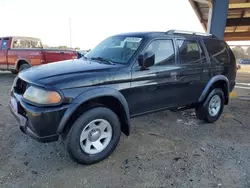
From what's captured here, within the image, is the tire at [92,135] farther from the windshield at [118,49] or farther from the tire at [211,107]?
the tire at [211,107]

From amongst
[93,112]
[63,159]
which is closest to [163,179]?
[93,112]

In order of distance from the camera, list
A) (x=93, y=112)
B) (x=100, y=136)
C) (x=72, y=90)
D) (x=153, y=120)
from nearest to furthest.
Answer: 1. (x=72, y=90)
2. (x=93, y=112)
3. (x=100, y=136)
4. (x=153, y=120)

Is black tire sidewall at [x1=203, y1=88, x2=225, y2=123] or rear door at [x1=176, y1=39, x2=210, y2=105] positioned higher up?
rear door at [x1=176, y1=39, x2=210, y2=105]

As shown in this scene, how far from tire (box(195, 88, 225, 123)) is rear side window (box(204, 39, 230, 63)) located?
0.70 m

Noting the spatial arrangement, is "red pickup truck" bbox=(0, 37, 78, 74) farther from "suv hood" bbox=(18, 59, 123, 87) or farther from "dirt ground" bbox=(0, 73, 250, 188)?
"suv hood" bbox=(18, 59, 123, 87)

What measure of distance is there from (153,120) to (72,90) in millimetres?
2674

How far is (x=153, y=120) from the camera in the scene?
5000mm

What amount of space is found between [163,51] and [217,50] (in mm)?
1707

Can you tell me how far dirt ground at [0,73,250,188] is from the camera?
9.09 feet

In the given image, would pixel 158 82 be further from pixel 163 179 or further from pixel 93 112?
pixel 163 179

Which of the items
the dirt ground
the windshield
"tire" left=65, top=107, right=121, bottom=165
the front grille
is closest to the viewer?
the dirt ground

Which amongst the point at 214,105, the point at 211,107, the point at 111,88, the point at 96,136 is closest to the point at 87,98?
the point at 111,88

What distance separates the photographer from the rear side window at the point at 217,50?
4.63 m

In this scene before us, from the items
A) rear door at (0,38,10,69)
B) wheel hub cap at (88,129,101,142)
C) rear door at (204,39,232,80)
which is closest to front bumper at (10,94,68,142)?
wheel hub cap at (88,129,101,142)
